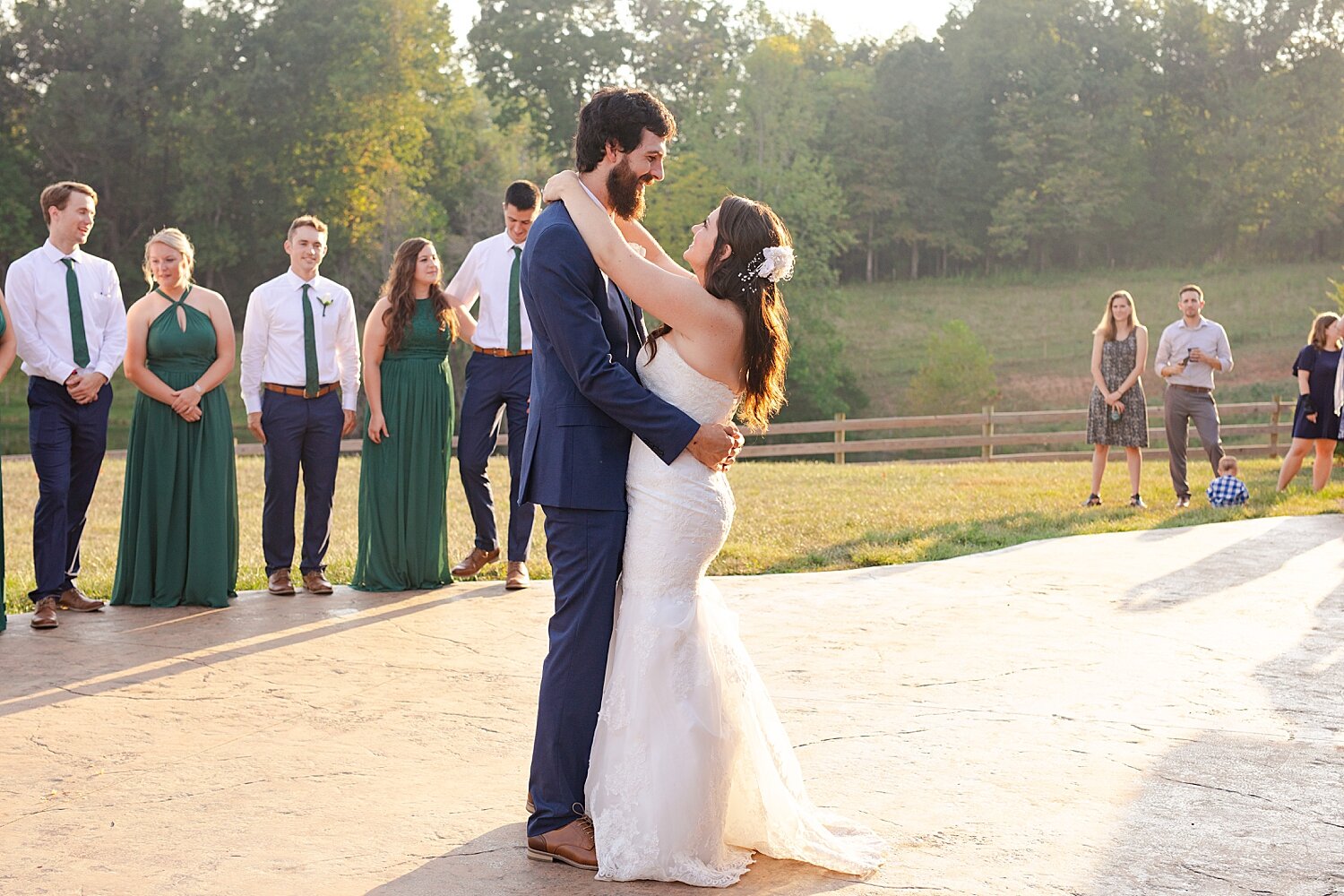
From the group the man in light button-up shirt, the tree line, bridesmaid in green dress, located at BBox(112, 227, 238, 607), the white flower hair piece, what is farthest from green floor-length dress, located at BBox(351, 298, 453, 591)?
the tree line

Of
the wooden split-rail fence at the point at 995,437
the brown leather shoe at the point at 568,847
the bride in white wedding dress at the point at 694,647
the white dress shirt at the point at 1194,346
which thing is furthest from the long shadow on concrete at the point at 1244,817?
the wooden split-rail fence at the point at 995,437

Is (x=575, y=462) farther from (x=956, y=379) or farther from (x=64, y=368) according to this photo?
(x=956, y=379)

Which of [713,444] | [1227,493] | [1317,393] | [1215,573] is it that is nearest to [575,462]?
[713,444]

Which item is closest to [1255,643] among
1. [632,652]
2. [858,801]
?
[858,801]

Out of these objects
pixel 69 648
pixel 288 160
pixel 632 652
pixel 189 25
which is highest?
pixel 189 25

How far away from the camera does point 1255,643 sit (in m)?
6.55

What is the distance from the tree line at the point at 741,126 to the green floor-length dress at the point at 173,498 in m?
34.7

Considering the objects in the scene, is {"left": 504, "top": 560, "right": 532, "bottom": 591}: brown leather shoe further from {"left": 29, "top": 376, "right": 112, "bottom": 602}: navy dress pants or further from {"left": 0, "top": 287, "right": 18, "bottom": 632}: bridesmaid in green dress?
{"left": 0, "top": 287, "right": 18, "bottom": 632}: bridesmaid in green dress

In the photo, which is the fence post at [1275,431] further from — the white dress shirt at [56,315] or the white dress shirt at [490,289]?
the white dress shirt at [56,315]

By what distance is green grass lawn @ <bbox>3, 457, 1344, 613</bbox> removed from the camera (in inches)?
377

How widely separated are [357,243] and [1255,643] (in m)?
38.3

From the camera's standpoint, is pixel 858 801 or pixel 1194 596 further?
pixel 1194 596

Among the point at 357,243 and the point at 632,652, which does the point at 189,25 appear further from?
the point at 632,652

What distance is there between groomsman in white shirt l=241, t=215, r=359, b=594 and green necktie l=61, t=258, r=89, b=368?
89cm
